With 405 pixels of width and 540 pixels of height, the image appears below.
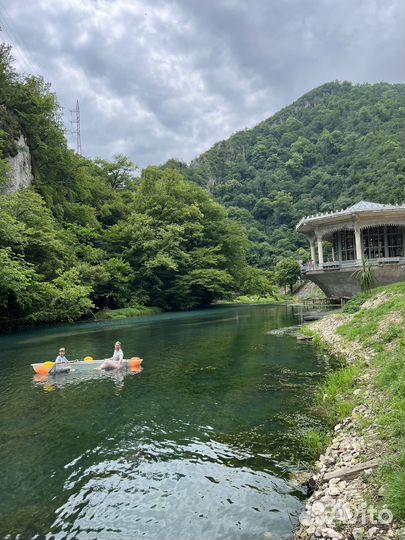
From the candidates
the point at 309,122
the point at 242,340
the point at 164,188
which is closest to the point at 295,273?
the point at 164,188

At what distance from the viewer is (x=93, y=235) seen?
47.3 metres

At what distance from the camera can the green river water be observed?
5449 mm

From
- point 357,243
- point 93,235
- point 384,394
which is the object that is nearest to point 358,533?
point 384,394

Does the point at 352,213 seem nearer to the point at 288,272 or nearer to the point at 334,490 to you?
the point at 288,272

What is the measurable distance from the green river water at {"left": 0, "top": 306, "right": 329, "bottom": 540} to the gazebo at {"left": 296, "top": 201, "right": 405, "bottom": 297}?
19.9m

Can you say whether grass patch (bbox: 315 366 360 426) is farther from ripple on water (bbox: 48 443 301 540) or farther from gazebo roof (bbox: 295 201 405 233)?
gazebo roof (bbox: 295 201 405 233)

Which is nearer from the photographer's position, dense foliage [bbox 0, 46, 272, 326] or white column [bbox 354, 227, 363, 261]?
dense foliage [bbox 0, 46, 272, 326]

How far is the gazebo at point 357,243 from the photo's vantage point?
107 ft

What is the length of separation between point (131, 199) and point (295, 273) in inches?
1156

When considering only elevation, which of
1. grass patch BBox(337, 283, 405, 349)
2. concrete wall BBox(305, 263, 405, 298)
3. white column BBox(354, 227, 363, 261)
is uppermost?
white column BBox(354, 227, 363, 261)

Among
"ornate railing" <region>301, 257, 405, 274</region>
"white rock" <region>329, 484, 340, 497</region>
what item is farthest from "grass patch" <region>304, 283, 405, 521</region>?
"ornate railing" <region>301, 257, 405, 274</region>

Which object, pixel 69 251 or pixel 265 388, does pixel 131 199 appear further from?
pixel 265 388

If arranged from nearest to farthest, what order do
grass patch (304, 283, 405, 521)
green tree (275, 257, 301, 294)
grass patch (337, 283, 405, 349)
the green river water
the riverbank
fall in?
1. the riverbank
2. grass patch (304, 283, 405, 521)
3. the green river water
4. grass patch (337, 283, 405, 349)
5. green tree (275, 257, 301, 294)

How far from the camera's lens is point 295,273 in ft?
213
